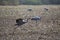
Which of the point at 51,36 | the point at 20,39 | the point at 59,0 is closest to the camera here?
the point at 20,39

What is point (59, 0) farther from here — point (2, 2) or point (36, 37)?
point (36, 37)

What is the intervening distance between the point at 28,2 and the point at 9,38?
78.4 feet

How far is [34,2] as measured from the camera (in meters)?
27.9

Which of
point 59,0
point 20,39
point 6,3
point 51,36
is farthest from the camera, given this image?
point 59,0

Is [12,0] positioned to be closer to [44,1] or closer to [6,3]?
[6,3]

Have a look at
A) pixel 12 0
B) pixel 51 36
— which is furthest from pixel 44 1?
pixel 51 36

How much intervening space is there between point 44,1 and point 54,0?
186 cm

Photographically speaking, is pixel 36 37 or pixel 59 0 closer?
pixel 36 37

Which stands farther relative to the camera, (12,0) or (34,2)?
(34,2)

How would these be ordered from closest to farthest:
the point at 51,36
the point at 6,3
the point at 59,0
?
the point at 51,36 → the point at 6,3 → the point at 59,0

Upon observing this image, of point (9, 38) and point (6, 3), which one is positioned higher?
point (9, 38)

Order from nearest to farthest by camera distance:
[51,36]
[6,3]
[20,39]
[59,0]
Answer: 1. [20,39]
2. [51,36]
3. [6,3]
4. [59,0]

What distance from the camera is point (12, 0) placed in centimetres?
2144

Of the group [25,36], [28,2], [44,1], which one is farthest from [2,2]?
[25,36]
